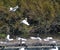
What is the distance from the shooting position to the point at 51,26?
527 inches

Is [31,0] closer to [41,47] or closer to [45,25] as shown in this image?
[45,25]

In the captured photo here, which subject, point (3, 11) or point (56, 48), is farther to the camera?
point (3, 11)

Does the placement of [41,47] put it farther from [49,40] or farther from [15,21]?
[15,21]

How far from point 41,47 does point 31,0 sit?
2642 mm

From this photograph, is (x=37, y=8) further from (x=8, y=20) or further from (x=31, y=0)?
(x=8, y=20)

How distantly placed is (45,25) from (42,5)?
2.80 feet

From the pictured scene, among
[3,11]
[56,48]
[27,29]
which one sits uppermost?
[3,11]

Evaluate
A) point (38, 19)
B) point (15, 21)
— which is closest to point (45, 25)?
point (38, 19)

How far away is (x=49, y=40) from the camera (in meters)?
11.8

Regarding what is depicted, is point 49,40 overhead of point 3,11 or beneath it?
beneath

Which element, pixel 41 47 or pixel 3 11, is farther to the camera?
pixel 3 11

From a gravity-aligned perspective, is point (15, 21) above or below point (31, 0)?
below

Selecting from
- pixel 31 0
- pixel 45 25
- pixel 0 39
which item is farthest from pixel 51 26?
pixel 0 39

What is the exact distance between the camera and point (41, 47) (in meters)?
11.5
